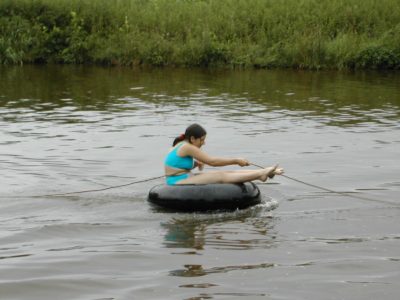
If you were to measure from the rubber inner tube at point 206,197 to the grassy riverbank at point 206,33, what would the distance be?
20420 mm

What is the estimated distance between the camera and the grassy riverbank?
31734 millimetres

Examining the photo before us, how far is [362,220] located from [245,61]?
2159 centimetres

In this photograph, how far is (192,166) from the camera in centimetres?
1235

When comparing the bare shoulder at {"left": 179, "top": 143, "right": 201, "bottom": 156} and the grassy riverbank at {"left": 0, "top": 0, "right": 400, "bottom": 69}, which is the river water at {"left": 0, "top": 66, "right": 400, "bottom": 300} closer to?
the bare shoulder at {"left": 179, "top": 143, "right": 201, "bottom": 156}

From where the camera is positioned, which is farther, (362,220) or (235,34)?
(235,34)

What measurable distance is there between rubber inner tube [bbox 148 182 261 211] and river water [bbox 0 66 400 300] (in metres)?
0.17

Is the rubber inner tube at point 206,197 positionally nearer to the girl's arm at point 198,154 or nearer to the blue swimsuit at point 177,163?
the blue swimsuit at point 177,163

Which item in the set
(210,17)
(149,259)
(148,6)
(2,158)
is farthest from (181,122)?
(148,6)

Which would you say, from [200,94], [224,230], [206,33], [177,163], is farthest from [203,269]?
[206,33]

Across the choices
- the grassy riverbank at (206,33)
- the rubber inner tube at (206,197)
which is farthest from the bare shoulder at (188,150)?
the grassy riverbank at (206,33)

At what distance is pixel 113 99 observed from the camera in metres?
25.2

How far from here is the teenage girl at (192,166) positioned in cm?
1207

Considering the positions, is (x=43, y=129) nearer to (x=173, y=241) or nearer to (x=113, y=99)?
(x=113, y=99)

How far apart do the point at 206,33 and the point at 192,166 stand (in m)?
21.4
